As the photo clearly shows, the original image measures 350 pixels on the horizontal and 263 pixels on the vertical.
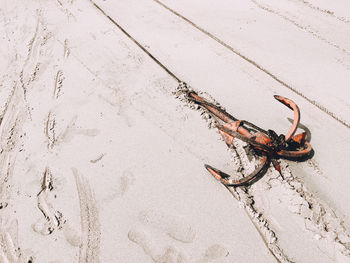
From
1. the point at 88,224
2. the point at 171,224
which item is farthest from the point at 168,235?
the point at 88,224

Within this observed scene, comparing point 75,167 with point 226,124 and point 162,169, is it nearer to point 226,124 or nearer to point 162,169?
point 162,169

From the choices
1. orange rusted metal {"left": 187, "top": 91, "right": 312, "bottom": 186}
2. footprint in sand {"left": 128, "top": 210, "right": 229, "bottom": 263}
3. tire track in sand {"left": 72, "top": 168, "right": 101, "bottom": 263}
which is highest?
orange rusted metal {"left": 187, "top": 91, "right": 312, "bottom": 186}

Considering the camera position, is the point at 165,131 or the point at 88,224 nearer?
the point at 88,224

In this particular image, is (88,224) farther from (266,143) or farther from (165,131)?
(266,143)

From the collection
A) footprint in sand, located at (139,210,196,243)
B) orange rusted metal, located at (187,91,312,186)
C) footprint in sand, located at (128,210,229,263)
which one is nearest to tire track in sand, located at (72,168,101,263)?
footprint in sand, located at (128,210,229,263)

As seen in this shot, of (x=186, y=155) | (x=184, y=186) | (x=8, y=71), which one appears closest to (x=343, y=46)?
(x=186, y=155)

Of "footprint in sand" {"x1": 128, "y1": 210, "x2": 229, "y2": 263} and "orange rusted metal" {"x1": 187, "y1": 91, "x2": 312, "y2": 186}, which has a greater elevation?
"orange rusted metal" {"x1": 187, "y1": 91, "x2": 312, "y2": 186}

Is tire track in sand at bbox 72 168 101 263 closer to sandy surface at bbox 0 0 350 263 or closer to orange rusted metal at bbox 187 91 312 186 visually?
sandy surface at bbox 0 0 350 263
